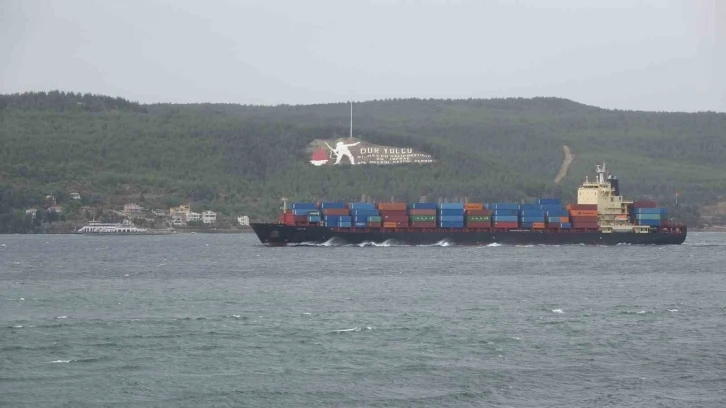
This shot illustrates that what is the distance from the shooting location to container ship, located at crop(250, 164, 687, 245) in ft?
368

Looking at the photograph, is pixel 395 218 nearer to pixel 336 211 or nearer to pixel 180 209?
pixel 336 211

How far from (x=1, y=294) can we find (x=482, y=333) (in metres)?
28.1

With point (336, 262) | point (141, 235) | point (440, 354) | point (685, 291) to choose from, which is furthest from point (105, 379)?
point (141, 235)

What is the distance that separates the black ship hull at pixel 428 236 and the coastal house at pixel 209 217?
223 ft

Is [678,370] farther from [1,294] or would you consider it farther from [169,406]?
[1,294]

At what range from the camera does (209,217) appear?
182500 mm

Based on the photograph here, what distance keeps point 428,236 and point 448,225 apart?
215 centimetres

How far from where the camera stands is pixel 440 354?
140ft

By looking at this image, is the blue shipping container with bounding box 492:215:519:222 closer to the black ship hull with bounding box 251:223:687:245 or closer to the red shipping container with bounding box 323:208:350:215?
the black ship hull with bounding box 251:223:687:245

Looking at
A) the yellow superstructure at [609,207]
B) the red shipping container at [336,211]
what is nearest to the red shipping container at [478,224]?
the red shipping container at [336,211]

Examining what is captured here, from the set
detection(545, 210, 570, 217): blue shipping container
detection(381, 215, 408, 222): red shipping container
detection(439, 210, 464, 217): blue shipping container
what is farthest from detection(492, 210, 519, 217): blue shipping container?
detection(381, 215, 408, 222): red shipping container

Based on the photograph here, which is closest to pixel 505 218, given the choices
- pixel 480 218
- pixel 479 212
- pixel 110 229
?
pixel 480 218

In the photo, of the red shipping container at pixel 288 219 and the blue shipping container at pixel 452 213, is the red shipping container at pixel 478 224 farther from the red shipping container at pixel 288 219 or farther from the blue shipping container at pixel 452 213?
the red shipping container at pixel 288 219

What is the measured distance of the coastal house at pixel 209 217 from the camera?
182m
